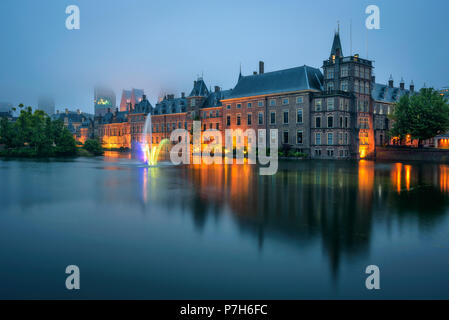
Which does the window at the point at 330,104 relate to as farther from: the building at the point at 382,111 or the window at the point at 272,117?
the building at the point at 382,111

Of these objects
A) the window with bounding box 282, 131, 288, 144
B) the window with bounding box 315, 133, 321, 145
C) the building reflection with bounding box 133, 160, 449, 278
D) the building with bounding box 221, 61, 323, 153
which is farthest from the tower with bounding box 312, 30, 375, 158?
the building reflection with bounding box 133, 160, 449, 278

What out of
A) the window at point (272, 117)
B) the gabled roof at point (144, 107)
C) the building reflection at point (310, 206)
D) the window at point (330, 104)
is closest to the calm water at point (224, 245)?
the building reflection at point (310, 206)

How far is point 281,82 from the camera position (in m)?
65.9

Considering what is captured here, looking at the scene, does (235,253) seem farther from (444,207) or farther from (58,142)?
(58,142)

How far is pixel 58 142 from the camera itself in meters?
68.0

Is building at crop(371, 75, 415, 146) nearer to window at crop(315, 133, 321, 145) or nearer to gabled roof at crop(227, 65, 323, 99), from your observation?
gabled roof at crop(227, 65, 323, 99)

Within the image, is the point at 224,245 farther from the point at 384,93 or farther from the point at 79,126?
the point at 79,126

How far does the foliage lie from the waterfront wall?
60.3 metres

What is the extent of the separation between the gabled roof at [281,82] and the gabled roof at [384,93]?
13117 millimetres

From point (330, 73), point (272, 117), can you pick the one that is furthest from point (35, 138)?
point (330, 73)

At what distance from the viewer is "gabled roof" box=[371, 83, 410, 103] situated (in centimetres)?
6919

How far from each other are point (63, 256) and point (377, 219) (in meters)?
11.3

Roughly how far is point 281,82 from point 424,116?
84.2ft
